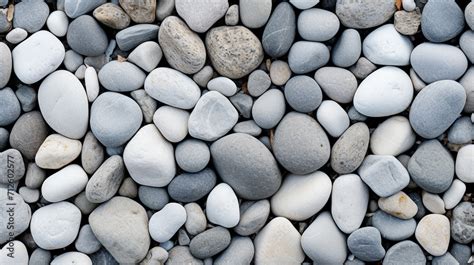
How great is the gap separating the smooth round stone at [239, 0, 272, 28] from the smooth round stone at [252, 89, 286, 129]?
13 cm

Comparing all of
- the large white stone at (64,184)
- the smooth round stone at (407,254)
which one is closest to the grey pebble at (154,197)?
the large white stone at (64,184)

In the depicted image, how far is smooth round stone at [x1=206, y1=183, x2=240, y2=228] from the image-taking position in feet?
3.47

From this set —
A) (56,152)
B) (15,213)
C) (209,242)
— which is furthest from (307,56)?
(15,213)

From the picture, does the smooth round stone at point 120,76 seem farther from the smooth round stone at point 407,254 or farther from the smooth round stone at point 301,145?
the smooth round stone at point 407,254

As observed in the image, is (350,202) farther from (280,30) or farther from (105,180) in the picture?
(105,180)

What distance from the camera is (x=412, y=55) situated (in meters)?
1.05

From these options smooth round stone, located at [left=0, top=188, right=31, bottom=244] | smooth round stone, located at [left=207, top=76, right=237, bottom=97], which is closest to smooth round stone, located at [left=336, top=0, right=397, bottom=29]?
smooth round stone, located at [left=207, top=76, right=237, bottom=97]

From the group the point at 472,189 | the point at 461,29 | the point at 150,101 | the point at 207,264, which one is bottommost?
the point at 207,264

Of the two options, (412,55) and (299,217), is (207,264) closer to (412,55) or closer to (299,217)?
(299,217)

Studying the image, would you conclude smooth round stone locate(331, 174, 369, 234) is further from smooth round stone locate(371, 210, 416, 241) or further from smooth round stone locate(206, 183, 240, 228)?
smooth round stone locate(206, 183, 240, 228)

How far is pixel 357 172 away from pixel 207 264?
13.0 inches

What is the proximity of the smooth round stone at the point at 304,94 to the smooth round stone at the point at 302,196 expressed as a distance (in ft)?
0.42

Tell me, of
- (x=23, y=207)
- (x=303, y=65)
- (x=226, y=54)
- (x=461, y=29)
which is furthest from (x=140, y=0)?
(x=461, y=29)

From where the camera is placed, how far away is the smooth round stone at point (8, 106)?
1.08m
